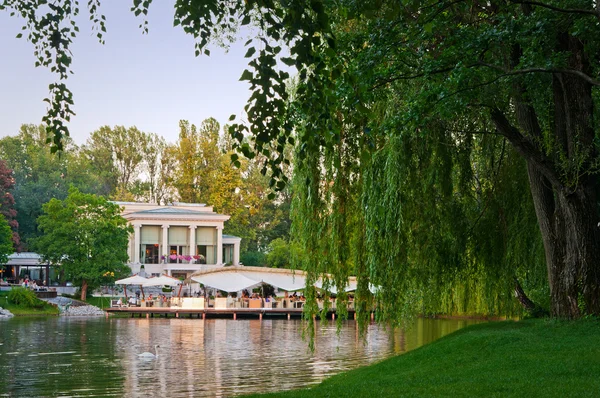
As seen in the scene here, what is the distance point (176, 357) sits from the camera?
24812 millimetres

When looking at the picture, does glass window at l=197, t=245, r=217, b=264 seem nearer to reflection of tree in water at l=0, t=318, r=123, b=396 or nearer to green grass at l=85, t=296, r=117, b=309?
green grass at l=85, t=296, r=117, b=309

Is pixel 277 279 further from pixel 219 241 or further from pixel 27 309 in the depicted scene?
pixel 219 241

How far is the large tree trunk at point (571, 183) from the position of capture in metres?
15.1

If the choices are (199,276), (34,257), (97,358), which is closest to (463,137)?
(97,358)

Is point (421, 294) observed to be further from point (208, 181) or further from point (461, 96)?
point (208, 181)

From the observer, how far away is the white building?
7381cm

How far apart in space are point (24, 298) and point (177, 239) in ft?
90.9

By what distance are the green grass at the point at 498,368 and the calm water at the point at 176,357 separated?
2.65m

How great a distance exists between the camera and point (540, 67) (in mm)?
13555

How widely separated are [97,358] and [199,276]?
84.6 feet

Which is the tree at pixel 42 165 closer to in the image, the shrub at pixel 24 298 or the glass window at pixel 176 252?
the glass window at pixel 176 252

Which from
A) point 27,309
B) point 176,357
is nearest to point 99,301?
point 27,309

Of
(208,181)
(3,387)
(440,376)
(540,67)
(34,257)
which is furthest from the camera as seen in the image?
(208,181)

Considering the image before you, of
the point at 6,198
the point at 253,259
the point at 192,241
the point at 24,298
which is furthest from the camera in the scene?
the point at 253,259
